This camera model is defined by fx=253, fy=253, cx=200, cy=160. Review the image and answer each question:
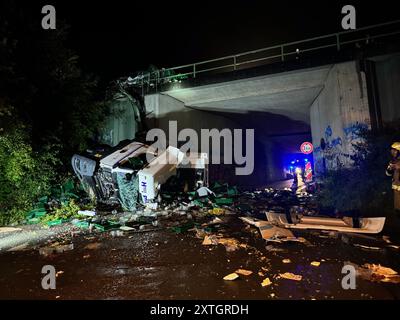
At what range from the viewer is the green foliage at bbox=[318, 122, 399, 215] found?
6.34m

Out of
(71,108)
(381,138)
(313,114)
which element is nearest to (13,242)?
(71,108)

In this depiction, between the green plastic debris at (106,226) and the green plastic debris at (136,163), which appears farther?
the green plastic debris at (136,163)

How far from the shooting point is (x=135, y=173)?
723 cm

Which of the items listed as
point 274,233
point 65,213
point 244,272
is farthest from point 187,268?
point 65,213

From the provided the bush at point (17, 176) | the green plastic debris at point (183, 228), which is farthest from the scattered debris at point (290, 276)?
the bush at point (17, 176)

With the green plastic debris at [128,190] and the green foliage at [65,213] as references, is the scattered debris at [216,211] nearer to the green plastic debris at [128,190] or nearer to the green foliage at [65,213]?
the green plastic debris at [128,190]

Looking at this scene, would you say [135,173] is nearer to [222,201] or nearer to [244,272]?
[222,201]

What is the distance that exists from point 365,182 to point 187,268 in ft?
18.4

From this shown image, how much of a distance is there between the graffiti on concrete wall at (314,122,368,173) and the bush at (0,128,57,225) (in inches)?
379

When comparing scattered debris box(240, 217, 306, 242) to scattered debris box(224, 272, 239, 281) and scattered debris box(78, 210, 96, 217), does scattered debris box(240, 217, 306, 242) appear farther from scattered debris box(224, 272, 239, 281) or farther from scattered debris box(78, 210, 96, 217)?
scattered debris box(78, 210, 96, 217)

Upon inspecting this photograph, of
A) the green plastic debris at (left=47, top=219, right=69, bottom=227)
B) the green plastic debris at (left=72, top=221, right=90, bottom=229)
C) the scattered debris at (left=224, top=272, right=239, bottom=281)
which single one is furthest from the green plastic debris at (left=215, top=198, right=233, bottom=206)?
the scattered debris at (left=224, top=272, right=239, bottom=281)

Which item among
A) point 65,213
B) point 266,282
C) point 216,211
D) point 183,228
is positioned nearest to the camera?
point 266,282

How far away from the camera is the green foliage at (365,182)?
6.34m

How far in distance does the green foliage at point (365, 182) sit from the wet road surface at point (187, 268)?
95.5 inches
